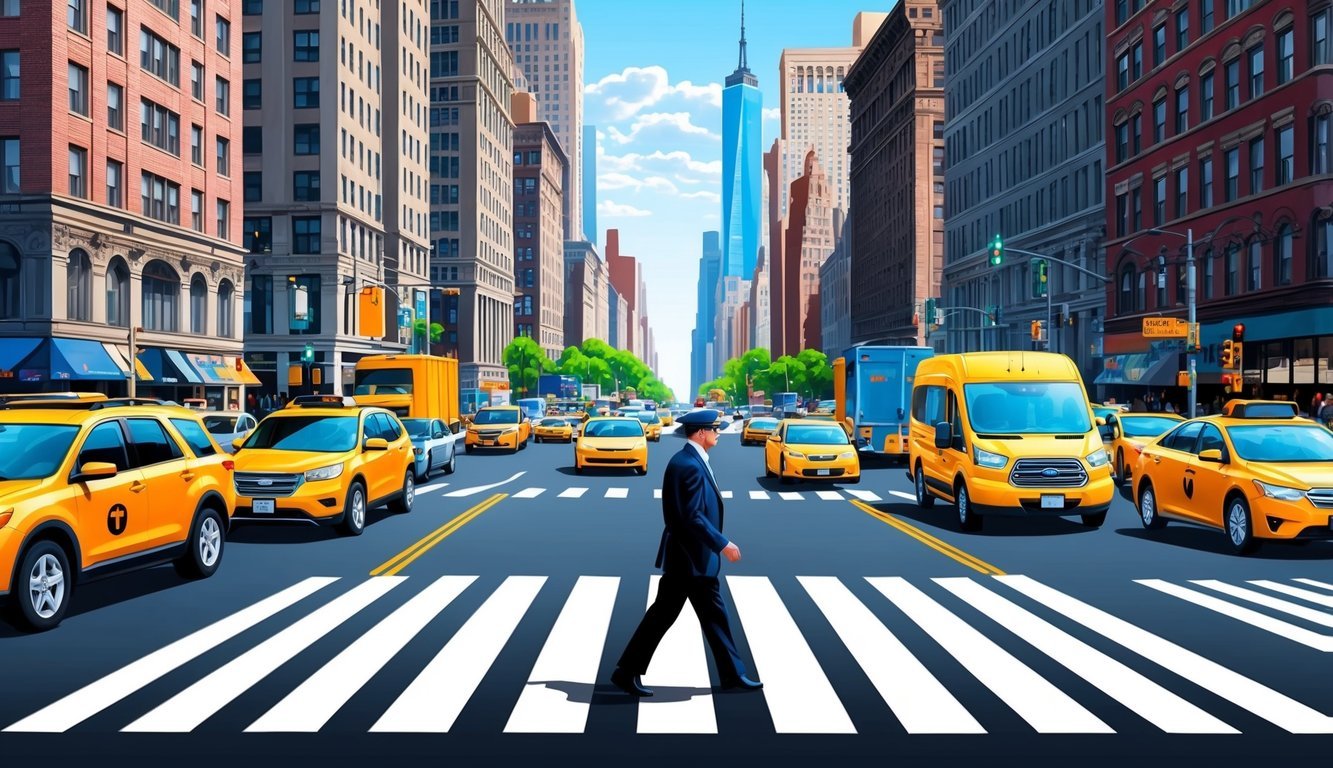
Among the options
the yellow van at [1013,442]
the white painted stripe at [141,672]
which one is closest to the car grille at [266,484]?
the white painted stripe at [141,672]

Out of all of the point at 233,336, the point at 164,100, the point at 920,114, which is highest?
the point at 920,114

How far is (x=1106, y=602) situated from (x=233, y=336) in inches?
2009

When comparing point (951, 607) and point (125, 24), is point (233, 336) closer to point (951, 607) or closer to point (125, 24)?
point (125, 24)

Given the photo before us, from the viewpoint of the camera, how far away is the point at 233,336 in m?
55.1

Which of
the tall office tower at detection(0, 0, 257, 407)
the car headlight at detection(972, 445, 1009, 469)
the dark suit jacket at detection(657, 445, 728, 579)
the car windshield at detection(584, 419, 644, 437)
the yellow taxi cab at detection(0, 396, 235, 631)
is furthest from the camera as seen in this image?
the tall office tower at detection(0, 0, 257, 407)

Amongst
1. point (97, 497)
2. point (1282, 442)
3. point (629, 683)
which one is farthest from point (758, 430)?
point (629, 683)

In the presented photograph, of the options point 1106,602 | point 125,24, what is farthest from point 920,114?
point 1106,602

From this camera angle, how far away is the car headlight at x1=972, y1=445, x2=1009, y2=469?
1630 centimetres

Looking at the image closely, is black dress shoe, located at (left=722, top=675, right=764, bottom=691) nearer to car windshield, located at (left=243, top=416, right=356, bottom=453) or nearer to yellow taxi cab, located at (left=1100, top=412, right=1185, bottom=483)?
car windshield, located at (left=243, top=416, right=356, bottom=453)

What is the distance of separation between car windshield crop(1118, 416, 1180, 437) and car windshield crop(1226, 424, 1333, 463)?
9803mm

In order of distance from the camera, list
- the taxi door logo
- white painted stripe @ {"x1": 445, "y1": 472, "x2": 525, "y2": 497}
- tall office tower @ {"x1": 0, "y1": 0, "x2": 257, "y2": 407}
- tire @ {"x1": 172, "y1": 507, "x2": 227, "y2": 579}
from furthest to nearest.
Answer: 1. tall office tower @ {"x1": 0, "y1": 0, "x2": 257, "y2": 407}
2. white painted stripe @ {"x1": 445, "y1": 472, "x2": 525, "y2": 497}
3. tire @ {"x1": 172, "y1": 507, "x2": 227, "y2": 579}
4. the taxi door logo

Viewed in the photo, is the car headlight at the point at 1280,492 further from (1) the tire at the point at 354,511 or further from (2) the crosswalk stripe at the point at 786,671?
(1) the tire at the point at 354,511

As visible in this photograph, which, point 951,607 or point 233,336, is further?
point 233,336

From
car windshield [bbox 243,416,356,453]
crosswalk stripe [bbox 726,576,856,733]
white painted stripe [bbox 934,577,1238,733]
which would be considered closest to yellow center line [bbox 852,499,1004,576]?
white painted stripe [bbox 934,577,1238,733]
